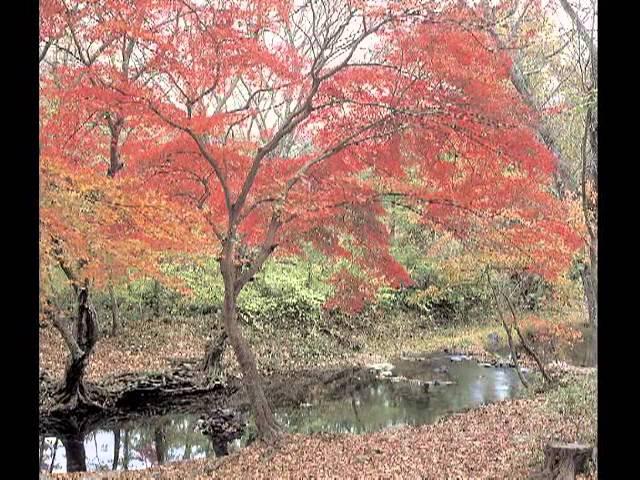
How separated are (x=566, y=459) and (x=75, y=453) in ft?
20.8

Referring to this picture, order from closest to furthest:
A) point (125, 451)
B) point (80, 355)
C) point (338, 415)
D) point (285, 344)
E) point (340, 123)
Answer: point (125, 451), point (340, 123), point (80, 355), point (338, 415), point (285, 344)

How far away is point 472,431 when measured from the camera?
306 inches

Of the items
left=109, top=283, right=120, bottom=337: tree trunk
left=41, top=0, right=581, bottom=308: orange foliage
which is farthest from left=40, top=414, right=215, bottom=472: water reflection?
left=109, top=283, right=120, bottom=337: tree trunk

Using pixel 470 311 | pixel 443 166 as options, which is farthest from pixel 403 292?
pixel 443 166

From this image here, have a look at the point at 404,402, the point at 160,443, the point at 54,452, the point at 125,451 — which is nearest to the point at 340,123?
the point at 404,402

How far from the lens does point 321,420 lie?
10.1 metres

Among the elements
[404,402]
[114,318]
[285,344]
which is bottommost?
[404,402]

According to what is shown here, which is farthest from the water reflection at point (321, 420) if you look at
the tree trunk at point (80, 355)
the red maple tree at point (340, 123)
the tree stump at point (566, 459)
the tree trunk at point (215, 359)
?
the tree stump at point (566, 459)

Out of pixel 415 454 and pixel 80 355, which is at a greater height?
pixel 80 355

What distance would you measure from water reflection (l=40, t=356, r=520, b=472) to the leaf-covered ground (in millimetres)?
1310

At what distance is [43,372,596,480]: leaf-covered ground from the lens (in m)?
6.12

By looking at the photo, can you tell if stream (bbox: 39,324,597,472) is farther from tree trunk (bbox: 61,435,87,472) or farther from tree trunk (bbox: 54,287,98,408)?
tree trunk (bbox: 54,287,98,408)

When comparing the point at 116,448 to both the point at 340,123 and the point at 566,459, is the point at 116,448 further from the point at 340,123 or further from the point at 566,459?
the point at 566,459

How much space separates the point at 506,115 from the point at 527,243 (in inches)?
69.3
